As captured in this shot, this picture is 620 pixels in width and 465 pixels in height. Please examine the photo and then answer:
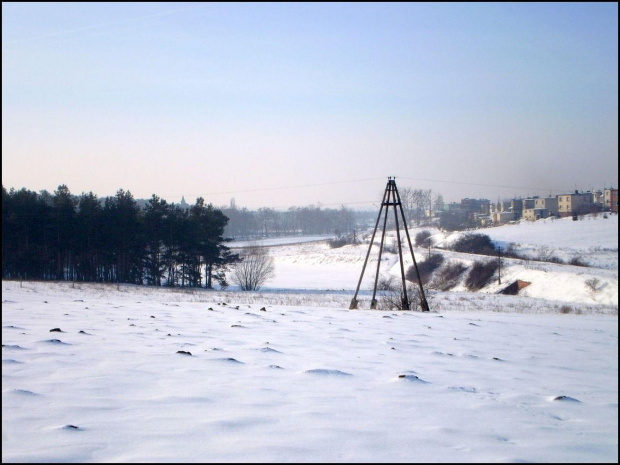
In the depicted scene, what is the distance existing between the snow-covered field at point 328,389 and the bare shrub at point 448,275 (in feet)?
41.0

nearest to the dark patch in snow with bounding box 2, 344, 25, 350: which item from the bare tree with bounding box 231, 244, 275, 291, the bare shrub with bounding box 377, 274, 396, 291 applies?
the bare shrub with bounding box 377, 274, 396, 291

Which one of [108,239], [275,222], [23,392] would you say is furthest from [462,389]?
[275,222]

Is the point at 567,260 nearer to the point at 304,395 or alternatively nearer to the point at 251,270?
the point at 304,395

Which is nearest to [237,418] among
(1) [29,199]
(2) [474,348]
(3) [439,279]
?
(2) [474,348]

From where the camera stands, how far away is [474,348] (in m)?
7.37

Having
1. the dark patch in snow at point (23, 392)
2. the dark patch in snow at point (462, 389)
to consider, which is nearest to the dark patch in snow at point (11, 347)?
the dark patch in snow at point (23, 392)

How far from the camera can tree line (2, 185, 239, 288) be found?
27.8ft

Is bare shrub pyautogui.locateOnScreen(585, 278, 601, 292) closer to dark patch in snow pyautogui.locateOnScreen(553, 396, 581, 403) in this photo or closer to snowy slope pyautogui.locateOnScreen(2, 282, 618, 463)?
snowy slope pyautogui.locateOnScreen(2, 282, 618, 463)

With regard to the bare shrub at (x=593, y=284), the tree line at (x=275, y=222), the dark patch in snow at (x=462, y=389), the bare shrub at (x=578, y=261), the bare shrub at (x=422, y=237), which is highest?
the tree line at (x=275, y=222)

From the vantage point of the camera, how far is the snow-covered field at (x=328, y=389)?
3068 millimetres

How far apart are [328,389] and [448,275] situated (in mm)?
20416

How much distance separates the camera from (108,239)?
17.1m

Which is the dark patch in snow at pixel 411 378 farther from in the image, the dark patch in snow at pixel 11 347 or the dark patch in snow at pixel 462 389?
the dark patch in snow at pixel 11 347

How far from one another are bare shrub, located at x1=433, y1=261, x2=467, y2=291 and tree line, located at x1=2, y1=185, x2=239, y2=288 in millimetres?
13995
